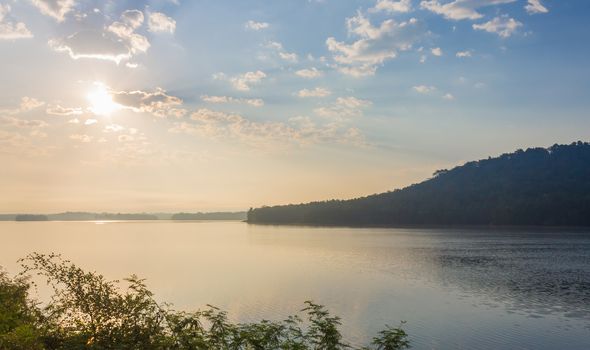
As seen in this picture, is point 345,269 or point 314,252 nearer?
point 345,269

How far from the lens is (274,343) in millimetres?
17250

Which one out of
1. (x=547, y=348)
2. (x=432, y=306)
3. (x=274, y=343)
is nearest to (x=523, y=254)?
(x=432, y=306)

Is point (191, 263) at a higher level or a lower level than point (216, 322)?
lower

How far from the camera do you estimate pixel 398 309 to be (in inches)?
1877

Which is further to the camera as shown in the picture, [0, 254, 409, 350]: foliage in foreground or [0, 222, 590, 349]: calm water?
[0, 222, 590, 349]: calm water

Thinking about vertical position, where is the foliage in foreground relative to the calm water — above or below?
above

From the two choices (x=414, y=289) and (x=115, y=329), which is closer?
(x=115, y=329)

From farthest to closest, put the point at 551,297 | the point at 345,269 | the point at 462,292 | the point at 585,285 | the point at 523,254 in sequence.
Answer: the point at 523,254 < the point at 345,269 < the point at 585,285 < the point at 462,292 < the point at 551,297

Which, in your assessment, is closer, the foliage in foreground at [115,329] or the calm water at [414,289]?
the foliage in foreground at [115,329]

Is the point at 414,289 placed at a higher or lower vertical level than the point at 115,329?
lower

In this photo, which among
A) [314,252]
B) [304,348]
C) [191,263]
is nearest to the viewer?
[304,348]

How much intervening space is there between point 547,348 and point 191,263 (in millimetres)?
71090

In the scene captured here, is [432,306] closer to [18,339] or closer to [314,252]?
[18,339]

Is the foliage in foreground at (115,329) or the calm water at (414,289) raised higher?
the foliage in foreground at (115,329)
